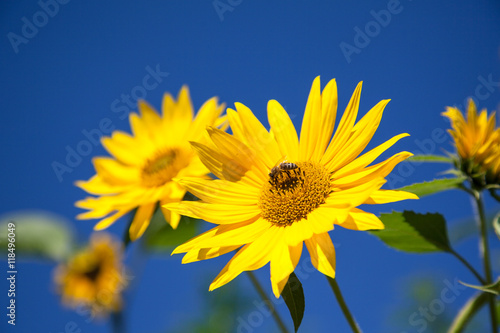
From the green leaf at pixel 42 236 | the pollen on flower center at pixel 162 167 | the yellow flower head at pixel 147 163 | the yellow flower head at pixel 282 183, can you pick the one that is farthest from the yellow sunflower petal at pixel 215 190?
the green leaf at pixel 42 236

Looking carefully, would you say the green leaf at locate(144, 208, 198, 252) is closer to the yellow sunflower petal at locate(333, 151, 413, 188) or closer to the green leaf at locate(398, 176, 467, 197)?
the yellow sunflower petal at locate(333, 151, 413, 188)

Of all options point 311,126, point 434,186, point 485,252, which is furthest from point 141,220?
point 485,252

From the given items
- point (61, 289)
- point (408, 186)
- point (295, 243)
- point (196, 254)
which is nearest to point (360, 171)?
point (408, 186)

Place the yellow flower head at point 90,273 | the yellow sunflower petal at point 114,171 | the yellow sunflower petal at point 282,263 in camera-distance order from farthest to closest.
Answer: the yellow flower head at point 90,273 < the yellow sunflower petal at point 114,171 < the yellow sunflower petal at point 282,263

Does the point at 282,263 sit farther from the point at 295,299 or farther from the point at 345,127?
the point at 345,127

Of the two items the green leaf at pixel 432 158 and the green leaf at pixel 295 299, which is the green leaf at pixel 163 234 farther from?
the green leaf at pixel 432 158

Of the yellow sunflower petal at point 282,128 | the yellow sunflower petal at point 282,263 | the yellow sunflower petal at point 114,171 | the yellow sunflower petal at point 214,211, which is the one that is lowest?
the yellow sunflower petal at point 282,263

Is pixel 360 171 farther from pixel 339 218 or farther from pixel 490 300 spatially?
pixel 490 300
